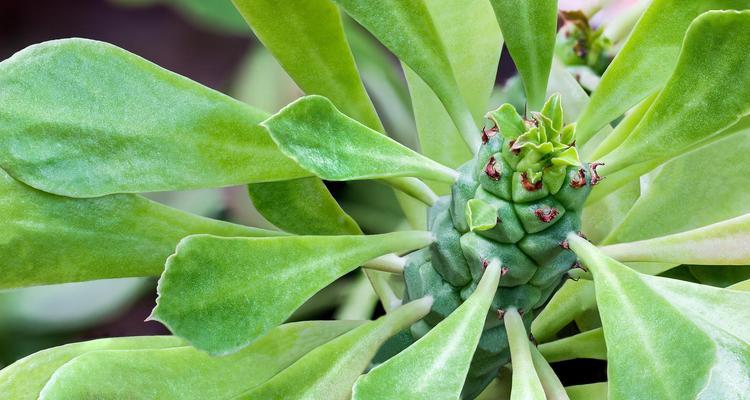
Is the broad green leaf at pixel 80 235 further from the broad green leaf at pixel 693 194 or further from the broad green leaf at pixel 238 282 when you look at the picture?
the broad green leaf at pixel 693 194

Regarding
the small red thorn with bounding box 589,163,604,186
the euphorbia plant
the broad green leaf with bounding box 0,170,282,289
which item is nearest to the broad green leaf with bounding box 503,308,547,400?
the euphorbia plant

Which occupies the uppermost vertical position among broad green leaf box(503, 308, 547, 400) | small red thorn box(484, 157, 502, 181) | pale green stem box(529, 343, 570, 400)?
small red thorn box(484, 157, 502, 181)

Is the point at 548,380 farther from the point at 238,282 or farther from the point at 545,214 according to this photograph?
the point at 238,282

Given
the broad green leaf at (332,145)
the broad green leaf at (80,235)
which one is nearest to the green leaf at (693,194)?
the broad green leaf at (332,145)

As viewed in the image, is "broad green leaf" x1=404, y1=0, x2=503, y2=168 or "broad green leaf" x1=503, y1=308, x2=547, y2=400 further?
"broad green leaf" x1=404, y1=0, x2=503, y2=168

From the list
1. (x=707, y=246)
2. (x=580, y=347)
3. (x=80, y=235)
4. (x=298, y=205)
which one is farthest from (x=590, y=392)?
(x=80, y=235)

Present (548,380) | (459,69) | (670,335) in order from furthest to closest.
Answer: (459,69) < (548,380) < (670,335)

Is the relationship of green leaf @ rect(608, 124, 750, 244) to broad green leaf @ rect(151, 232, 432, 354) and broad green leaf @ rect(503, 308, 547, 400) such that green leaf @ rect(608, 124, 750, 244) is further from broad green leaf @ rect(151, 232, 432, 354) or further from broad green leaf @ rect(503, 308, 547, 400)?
broad green leaf @ rect(151, 232, 432, 354)

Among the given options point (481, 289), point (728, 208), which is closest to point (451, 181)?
point (481, 289)
